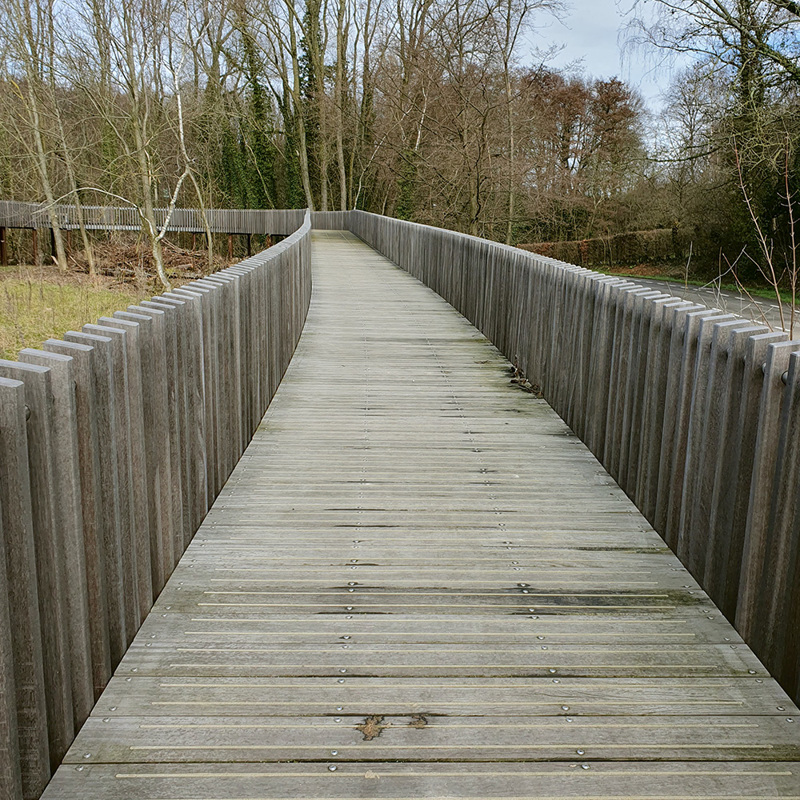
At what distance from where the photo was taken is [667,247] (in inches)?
1563

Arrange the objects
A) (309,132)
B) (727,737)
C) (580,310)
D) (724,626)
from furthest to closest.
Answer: (309,132), (580,310), (724,626), (727,737)

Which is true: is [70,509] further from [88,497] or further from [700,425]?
[700,425]

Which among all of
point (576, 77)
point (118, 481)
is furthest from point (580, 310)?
point (576, 77)

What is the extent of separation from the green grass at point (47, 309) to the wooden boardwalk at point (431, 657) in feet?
44.7

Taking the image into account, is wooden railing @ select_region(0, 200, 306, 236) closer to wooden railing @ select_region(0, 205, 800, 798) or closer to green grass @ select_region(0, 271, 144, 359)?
green grass @ select_region(0, 271, 144, 359)

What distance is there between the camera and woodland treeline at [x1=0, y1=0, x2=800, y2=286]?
64.9ft

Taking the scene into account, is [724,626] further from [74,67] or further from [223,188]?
[223,188]

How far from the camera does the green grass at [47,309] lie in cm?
1755

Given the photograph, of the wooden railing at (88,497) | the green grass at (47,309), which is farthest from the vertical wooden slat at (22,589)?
the green grass at (47,309)

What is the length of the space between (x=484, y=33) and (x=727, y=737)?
86.4ft

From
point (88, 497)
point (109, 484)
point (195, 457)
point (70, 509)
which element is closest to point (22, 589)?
point (70, 509)

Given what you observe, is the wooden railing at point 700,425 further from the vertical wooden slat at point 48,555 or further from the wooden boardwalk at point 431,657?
the vertical wooden slat at point 48,555

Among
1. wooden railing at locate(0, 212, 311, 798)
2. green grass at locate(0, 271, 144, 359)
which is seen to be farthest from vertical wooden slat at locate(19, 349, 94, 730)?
green grass at locate(0, 271, 144, 359)

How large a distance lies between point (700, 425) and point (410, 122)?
37.9 m
